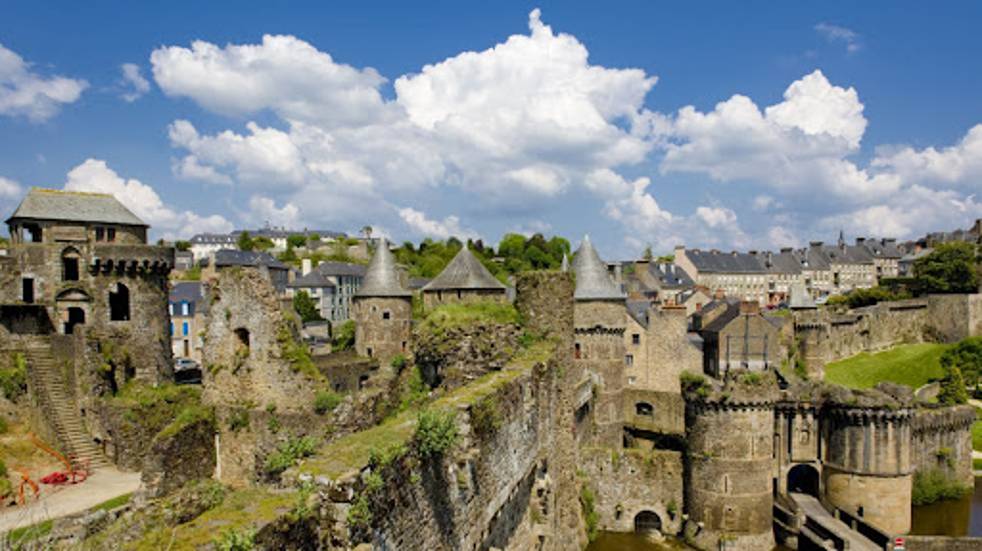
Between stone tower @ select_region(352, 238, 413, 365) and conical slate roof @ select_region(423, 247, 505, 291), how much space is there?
4931 mm

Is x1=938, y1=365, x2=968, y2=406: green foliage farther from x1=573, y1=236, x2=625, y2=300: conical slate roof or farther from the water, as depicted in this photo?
x1=573, y1=236, x2=625, y2=300: conical slate roof

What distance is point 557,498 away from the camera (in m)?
16.2

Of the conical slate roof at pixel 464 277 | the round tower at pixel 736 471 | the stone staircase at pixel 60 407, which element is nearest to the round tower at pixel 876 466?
the round tower at pixel 736 471

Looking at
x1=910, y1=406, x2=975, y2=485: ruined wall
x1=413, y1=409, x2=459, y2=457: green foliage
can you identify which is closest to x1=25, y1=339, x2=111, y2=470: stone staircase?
x1=413, y1=409, x2=459, y2=457: green foliage

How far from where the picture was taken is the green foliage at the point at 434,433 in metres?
7.91

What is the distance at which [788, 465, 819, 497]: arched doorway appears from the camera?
3041 centimetres

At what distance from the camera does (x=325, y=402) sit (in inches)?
591

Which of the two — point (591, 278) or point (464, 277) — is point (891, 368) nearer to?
point (591, 278)

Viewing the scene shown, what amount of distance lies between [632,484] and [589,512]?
117 inches

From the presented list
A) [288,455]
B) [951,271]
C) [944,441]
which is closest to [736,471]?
[944,441]

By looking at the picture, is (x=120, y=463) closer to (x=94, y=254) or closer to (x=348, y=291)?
(x=94, y=254)

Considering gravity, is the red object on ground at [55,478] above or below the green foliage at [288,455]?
below

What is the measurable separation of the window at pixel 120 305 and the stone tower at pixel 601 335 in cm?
2118

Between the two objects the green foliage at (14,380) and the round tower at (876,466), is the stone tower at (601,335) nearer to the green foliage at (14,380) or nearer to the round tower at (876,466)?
the round tower at (876,466)
